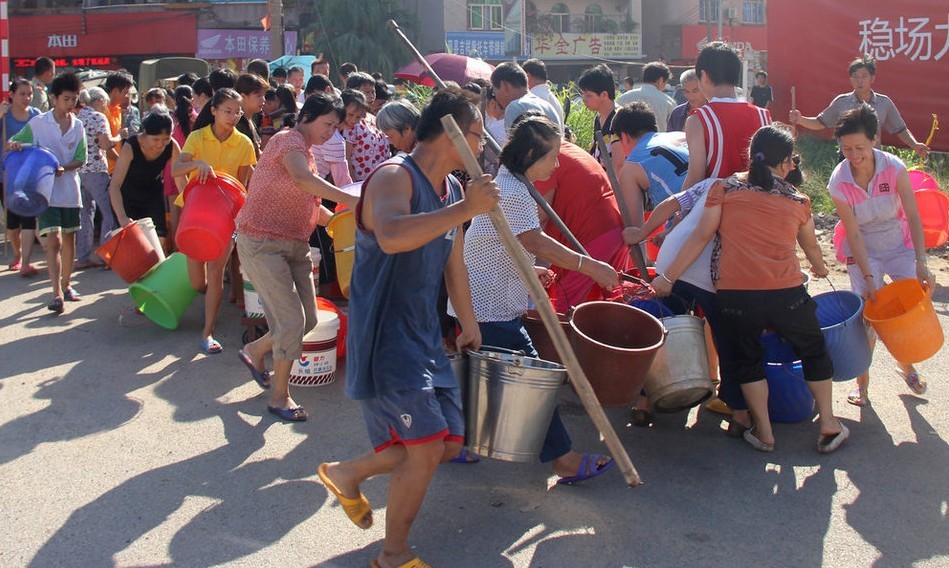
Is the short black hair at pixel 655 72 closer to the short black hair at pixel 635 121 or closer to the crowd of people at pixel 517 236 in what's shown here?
the crowd of people at pixel 517 236

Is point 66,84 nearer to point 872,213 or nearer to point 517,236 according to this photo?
point 517,236

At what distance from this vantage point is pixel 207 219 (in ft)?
19.0

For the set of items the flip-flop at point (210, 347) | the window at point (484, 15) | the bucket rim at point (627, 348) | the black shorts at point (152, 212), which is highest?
the window at point (484, 15)

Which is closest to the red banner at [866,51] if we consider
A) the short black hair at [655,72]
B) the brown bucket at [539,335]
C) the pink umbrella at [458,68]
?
the pink umbrella at [458,68]

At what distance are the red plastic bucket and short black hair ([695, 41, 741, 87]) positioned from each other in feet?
10.2

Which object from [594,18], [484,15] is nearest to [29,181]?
[484,15]

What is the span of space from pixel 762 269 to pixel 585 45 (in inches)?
1653

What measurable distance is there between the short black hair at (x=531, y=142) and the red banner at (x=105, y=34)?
39.8 m

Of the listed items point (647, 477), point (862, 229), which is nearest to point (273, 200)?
point (647, 477)

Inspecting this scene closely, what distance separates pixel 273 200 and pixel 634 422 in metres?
2.30

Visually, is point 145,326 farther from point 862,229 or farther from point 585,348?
point 862,229

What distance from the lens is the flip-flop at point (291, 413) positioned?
4.93 metres

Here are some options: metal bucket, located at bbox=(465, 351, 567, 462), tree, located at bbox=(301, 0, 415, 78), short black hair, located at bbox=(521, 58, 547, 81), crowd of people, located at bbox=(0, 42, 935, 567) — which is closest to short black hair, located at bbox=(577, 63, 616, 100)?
crowd of people, located at bbox=(0, 42, 935, 567)

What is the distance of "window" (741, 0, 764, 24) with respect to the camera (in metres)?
47.5
